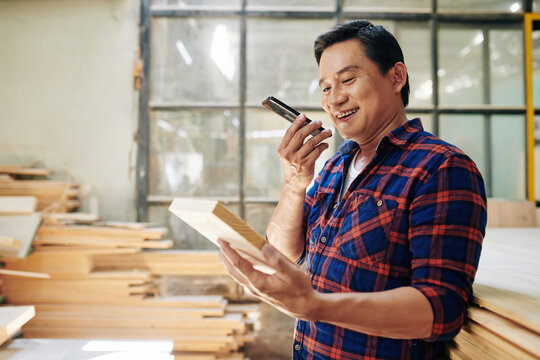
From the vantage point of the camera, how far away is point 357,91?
113 cm

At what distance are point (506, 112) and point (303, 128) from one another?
2252 millimetres

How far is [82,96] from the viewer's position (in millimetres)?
2564

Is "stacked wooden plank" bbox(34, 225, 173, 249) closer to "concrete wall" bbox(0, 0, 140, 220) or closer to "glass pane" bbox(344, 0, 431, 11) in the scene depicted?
"concrete wall" bbox(0, 0, 140, 220)

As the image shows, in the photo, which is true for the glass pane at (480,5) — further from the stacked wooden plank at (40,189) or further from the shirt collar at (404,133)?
the stacked wooden plank at (40,189)

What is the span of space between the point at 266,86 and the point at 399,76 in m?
1.55

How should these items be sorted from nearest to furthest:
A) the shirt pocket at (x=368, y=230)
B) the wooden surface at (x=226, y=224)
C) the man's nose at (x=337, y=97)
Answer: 1. the wooden surface at (x=226, y=224)
2. the shirt pocket at (x=368, y=230)
3. the man's nose at (x=337, y=97)

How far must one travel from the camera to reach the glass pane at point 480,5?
2.59 meters

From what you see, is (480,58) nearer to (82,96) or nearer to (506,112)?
(506,112)

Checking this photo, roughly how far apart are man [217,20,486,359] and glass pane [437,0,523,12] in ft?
6.26

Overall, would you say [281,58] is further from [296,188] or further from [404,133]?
[404,133]

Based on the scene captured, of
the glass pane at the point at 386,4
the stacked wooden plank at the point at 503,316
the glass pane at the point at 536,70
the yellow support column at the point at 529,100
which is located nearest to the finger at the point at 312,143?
the stacked wooden plank at the point at 503,316

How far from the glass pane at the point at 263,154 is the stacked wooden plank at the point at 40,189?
4.37 feet

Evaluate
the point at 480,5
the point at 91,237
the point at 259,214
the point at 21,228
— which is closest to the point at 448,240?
the point at 259,214

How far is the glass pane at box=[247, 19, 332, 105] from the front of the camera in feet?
8.48
